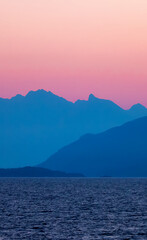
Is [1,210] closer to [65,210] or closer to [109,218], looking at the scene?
[65,210]

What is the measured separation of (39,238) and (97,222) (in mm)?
20048

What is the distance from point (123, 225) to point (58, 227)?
953 cm

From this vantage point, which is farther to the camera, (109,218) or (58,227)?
(109,218)

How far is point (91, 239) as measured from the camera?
75188mm

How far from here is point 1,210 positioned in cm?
11900

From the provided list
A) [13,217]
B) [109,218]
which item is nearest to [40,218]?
[13,217]

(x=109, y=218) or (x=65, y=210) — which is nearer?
(x=109, y=218)

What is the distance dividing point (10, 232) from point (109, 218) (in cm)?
2370

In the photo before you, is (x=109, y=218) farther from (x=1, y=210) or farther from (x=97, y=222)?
(x=1, y=210)

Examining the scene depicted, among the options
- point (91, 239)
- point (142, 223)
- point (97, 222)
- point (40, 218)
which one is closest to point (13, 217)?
point (40, 218)

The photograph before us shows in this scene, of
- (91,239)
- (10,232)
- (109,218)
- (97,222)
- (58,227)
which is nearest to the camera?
(91,239)

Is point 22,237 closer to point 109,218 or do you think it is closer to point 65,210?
point 109,218

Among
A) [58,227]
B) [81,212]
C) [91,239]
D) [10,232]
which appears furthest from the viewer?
[81,212]

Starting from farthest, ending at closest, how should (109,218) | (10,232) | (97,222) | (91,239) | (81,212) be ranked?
(81,212)
(109,218)
(97,222)
(10,232)
(91,239)
